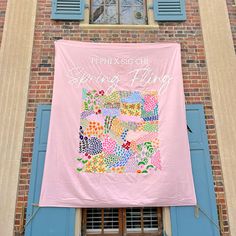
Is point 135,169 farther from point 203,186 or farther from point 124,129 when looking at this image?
point 203,186

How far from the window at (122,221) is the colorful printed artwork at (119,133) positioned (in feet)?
2.10

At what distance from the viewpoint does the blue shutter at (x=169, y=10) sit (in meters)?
5.43

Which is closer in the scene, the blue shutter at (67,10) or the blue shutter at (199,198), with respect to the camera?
the blue shutter at (199,198)

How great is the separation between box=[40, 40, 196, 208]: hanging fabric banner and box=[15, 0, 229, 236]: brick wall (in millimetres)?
267

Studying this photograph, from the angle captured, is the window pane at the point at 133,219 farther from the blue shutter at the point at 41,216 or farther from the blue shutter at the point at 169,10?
the blue shutter at the point at 169,10

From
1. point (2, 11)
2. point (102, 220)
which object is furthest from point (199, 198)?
point (2, 11)

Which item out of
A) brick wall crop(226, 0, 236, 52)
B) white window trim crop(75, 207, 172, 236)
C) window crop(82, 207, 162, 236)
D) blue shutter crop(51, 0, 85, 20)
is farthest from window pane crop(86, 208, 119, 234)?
brick wall crop(226, 0, 236, 52)

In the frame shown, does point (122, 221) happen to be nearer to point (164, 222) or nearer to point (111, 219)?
point (111, 219)

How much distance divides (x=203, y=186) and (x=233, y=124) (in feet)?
3.71

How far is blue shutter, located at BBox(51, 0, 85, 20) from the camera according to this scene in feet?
17.6

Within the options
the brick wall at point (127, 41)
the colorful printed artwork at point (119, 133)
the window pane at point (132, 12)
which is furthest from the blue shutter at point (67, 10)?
the colorful printed artwork at point (119, 133)

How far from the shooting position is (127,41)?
17.3ft

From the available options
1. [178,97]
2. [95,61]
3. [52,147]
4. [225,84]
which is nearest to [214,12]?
[225,84]

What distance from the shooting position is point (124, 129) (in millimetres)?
4574
